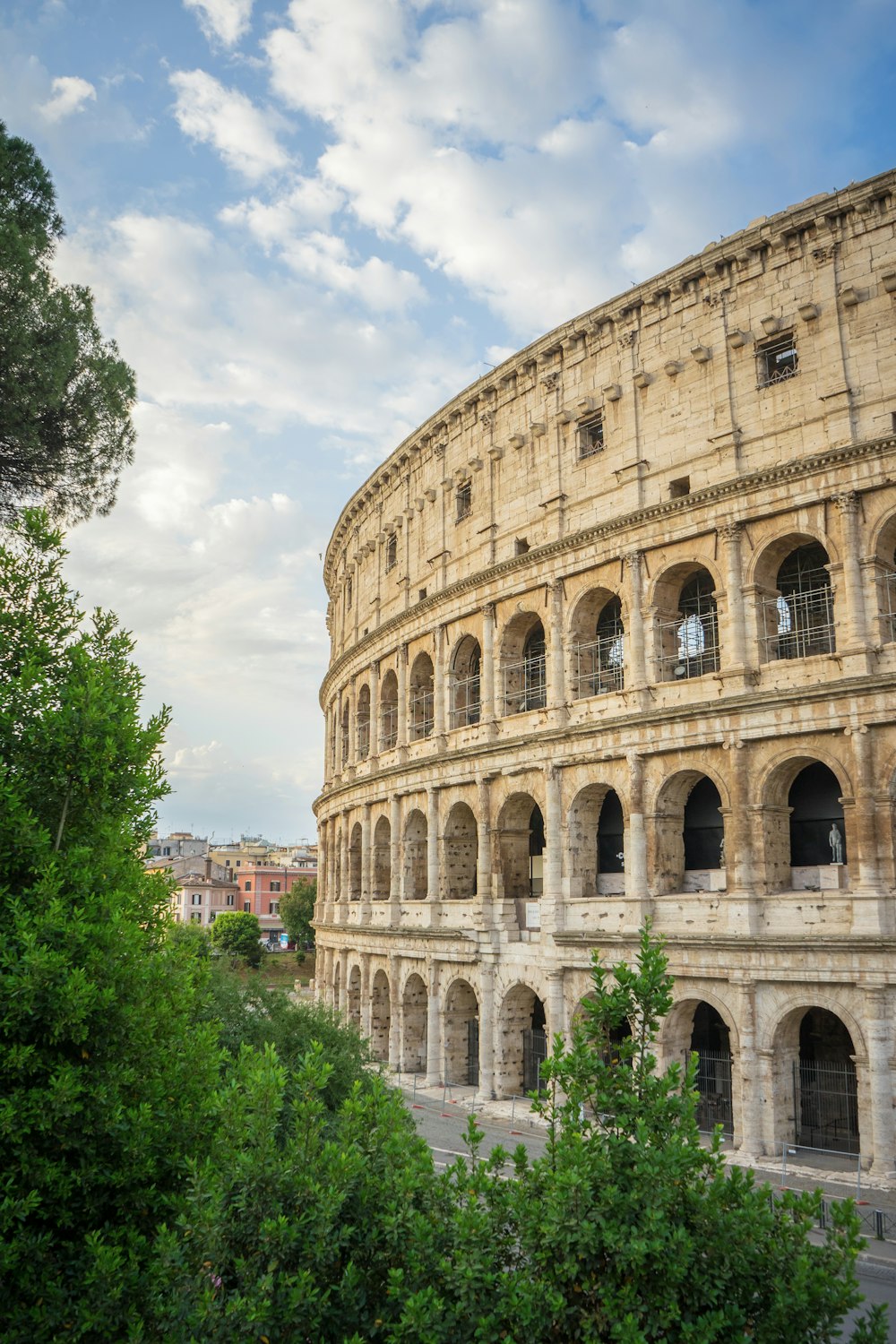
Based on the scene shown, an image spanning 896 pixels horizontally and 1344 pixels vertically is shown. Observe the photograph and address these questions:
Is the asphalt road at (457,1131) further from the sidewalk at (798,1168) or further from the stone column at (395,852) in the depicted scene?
the stone column at (395,852)

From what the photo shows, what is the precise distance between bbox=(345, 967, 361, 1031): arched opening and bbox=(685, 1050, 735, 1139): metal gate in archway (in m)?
15.5

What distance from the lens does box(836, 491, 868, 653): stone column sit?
20625mm

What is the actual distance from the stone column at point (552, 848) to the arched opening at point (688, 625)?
150 inches

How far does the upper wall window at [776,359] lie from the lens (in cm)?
2317

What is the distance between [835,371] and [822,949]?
11589mm

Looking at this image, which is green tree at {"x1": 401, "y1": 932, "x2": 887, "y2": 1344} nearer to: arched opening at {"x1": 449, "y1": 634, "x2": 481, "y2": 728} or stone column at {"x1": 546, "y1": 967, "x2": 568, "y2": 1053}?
stone column at {"x1": 546, "y1": 967, "x2": 568, "y2": 1053}

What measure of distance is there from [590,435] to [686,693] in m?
7.82

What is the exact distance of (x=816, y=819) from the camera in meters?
22.6

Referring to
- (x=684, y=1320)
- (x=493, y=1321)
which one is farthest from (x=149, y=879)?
(x=684, y=1320)

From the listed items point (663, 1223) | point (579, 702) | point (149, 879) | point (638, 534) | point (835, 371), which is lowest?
point (663, 1223)

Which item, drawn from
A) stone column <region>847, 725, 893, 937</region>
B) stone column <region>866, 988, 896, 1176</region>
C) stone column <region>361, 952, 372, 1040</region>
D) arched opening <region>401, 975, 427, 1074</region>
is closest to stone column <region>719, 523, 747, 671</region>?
stone column <region>847, 725, 893, 937</region>

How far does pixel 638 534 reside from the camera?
24.7 metres

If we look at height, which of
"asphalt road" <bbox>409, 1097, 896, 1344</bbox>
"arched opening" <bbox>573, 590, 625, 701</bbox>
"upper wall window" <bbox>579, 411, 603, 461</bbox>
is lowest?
"asphalt road" <bbox>409, 1097, 896, 1344</bbox>

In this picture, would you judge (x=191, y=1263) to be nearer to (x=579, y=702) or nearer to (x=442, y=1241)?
(x=442, y=1241)
